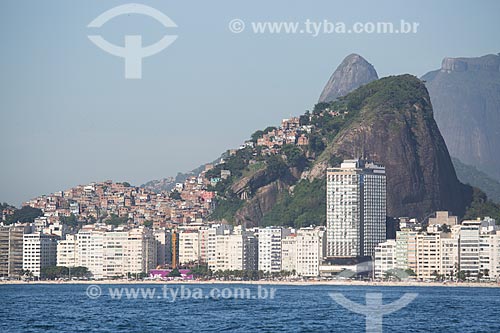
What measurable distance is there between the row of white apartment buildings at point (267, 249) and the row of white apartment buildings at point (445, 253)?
28.0 ft

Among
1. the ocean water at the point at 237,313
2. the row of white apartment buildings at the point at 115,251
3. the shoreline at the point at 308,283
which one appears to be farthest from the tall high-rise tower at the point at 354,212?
the ocean water at the point at 237,313

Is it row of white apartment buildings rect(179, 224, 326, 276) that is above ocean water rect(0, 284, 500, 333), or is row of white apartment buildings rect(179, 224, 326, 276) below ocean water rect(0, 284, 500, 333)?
above

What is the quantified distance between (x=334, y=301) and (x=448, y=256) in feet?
168

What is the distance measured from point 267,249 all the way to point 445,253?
25.0 meters

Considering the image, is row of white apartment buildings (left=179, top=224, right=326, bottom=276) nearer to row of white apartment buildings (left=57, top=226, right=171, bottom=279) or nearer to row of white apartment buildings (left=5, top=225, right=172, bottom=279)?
row of white apartment buildings (left=57, top=226, right=171, bottom=279)

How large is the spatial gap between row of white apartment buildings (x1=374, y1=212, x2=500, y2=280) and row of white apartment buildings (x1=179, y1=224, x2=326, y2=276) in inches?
336

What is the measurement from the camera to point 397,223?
19475 cm

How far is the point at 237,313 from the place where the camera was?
10112cm

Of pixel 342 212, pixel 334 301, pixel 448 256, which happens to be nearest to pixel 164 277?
pixel 342 212

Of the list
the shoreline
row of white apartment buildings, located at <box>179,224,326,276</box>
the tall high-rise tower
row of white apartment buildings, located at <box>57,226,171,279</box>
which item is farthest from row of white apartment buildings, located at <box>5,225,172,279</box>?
the tall high-rise tower

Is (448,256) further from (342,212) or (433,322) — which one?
(433,322)

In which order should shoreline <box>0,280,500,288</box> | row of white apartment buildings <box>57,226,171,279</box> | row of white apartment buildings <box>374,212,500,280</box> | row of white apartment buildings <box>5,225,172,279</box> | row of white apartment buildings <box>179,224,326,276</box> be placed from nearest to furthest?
1. shoreline <box>0,280,500,288</box>
2. row of white apartment buildings <box>374,212,500,280</box>
3. row of white apartment buildings <box>179,224,326,276</box>
4. row of white apartment buildings <box>57,226,171,279</box>
5. row of white apartment buildings <box>5,225,172,279</box>

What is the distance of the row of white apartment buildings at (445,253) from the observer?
169375mm

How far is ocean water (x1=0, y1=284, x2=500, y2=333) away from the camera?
287 feet
